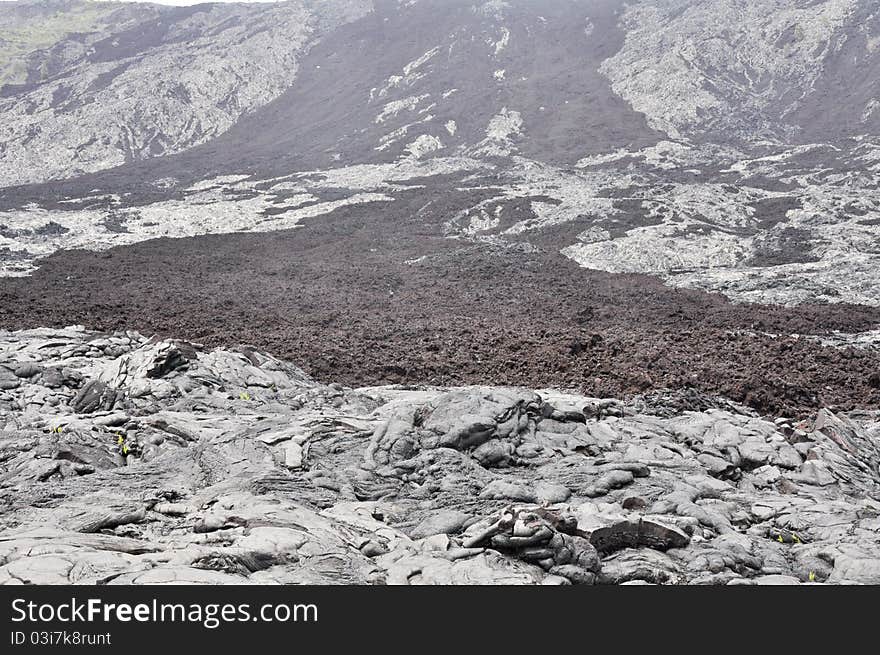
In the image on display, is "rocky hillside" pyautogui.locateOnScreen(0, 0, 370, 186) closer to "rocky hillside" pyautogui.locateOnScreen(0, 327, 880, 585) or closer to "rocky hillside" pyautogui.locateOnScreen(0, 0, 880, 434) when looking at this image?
"rocky hillside" pyautogui.locateOnScreen(0, 0, 880, 434)

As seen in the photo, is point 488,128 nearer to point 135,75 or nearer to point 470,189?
point 470,189

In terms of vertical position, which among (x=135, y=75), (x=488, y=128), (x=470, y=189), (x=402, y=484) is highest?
(x=135, y=75)

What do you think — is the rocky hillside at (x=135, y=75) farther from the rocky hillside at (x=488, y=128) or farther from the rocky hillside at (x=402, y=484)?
the rocky hillside at (x=402, y=484)

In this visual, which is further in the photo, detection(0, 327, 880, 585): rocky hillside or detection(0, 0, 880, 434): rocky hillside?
detection(0, 0, 880, 434): rocky hillside

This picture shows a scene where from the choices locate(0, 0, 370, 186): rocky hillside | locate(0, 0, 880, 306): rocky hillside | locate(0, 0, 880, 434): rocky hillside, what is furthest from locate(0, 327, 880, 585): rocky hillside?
locate(0, 0, 370, 186): rocky hillside

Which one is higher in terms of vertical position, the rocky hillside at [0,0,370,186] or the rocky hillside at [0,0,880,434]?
the rocky hillside at [0,0,370,186]

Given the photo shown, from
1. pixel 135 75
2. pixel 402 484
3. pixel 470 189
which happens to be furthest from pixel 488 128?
pixel 402 484

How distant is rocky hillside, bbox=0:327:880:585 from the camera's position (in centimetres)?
745

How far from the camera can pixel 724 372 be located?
16.3 metres

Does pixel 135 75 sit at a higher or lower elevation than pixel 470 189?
higher

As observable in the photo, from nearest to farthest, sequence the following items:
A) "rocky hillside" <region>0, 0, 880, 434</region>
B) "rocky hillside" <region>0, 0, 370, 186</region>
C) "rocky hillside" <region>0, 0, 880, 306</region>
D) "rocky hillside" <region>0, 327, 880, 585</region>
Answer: "rocky hillside" <region>0, 327, 880, 585</region>, "rocky hillside" <region>0, 0, 880, 434</region>, "rocky hillside" <region>0, 0, 880, 306</region>, "rocky hillside" <region>0, 0, 370, 186</region>

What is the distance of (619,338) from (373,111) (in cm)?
7229

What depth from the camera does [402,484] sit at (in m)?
10.3

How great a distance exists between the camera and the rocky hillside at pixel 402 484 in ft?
24.4
